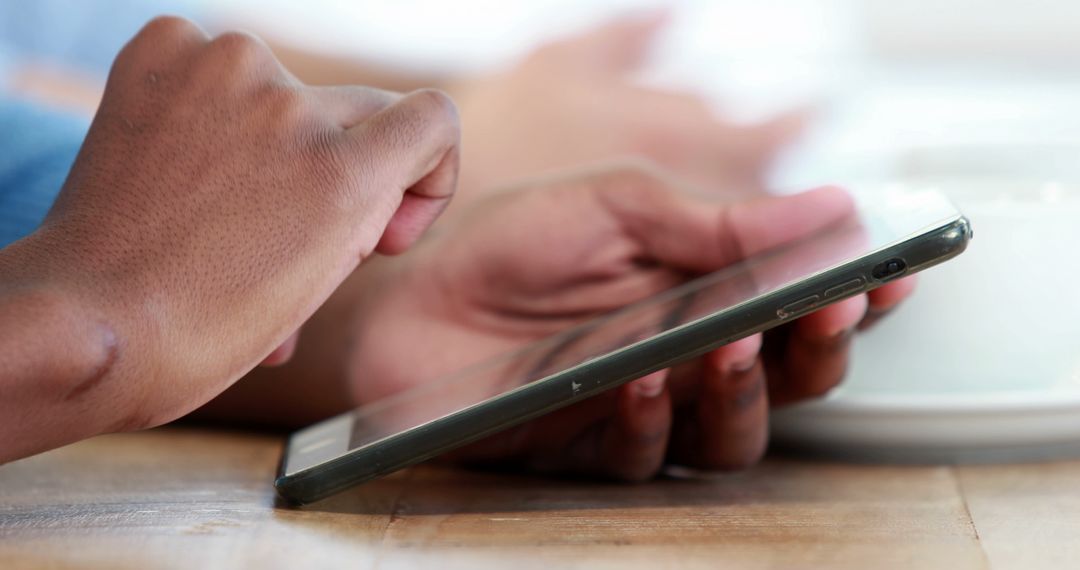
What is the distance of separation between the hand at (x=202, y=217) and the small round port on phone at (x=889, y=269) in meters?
0.16

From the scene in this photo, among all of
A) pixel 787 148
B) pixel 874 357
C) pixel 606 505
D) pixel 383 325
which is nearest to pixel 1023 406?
pixel 874 357

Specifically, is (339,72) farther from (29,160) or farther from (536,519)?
(536,519)

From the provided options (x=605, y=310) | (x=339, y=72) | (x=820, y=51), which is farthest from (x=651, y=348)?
(x=820, y=51)

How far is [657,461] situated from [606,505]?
7 centimetres

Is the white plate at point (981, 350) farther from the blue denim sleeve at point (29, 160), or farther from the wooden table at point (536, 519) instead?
the blue denim sleeve at point (29, 160)

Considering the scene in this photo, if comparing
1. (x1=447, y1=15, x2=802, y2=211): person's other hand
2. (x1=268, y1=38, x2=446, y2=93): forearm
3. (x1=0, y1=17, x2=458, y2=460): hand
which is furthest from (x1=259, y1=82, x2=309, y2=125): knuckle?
(x1=268, y1=38, x2=446, y2=93): forearm

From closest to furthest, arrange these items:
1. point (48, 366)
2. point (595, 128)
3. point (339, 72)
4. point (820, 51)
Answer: point (48, 366)
point (595, 128)
point (339, 72)
point (820, 51)

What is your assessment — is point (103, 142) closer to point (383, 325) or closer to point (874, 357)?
point (383, 325)

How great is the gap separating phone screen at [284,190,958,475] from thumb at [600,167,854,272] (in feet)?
0.04

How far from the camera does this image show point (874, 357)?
1.63 ft

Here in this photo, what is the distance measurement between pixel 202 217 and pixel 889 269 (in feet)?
0.73

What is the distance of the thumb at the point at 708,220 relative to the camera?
51 cm

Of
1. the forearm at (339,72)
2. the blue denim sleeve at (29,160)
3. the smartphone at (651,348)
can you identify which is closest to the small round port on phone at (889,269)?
the smartphone at (651,348)

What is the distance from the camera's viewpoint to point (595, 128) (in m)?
0.88
